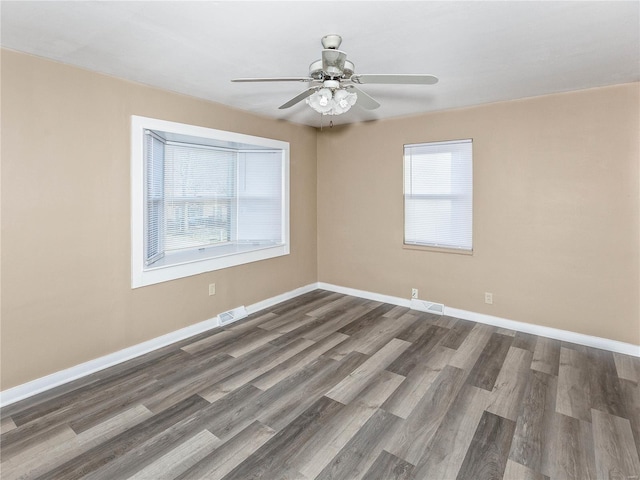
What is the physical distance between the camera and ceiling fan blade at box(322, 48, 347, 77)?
196cm

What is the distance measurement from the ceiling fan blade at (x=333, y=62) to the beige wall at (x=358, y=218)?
6.54 feet

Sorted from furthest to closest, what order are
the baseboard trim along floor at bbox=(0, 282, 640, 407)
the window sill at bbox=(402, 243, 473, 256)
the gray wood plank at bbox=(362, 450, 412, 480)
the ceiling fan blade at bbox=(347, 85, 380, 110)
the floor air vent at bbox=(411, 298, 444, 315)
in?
1. the floor air vent at bbox=(411, 298, 444, 315)
2. the window sill at bbox=(402, 243, 473, 256)
3. the baseboard trim along floor at bbox=(0, 282, 640, 407)
4. the ceiling fan blade at bbox=(347, 85, 380, 110)
5. the gray wood plank at bbox=(362, 450, 412, 480)

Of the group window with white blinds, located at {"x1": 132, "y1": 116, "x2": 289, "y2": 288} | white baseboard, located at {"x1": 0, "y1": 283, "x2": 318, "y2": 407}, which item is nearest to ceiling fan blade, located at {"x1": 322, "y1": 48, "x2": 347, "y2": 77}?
window with white blinds, located at {"x1": 132, "y1": 116, "x2": 289, "y2": 288}

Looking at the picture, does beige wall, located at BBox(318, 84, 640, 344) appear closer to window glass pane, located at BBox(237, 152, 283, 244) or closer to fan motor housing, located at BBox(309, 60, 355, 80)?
window glass pane, located at BBox(237, 152, 283, 244)

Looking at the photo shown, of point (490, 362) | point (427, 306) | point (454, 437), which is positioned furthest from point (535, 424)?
point (427, 306)

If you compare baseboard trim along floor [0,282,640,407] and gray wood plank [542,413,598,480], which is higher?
baseboard trim along floor [0,282,640,407]

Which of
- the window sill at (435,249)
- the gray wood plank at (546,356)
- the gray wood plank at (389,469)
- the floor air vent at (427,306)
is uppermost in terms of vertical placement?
the window sill at (435,249)

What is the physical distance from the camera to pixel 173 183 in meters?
3.70

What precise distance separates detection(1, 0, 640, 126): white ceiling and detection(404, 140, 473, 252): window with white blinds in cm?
98

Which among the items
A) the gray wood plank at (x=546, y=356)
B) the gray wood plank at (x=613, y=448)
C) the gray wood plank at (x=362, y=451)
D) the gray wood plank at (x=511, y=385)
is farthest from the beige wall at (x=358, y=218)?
the gray wood plank at (x=362, y=451)

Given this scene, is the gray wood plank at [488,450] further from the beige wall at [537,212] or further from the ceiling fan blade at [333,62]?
the ceiling fan blade at [333,62]

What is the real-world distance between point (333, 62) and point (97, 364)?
9.93 ft

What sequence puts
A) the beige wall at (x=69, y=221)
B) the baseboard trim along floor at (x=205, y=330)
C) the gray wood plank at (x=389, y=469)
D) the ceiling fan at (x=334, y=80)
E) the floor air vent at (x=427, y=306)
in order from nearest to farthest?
1. the gray wood plank at (x=389, y=469)
2. the ceiling fan at (x=334, y=80)
3. the beige wall at (x=69, y=221)
4. the baseboard trim along floor at (x=205, y=330)
5. the floor air vent at (x=427, y=306)

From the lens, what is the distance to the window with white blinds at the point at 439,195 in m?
4.02
